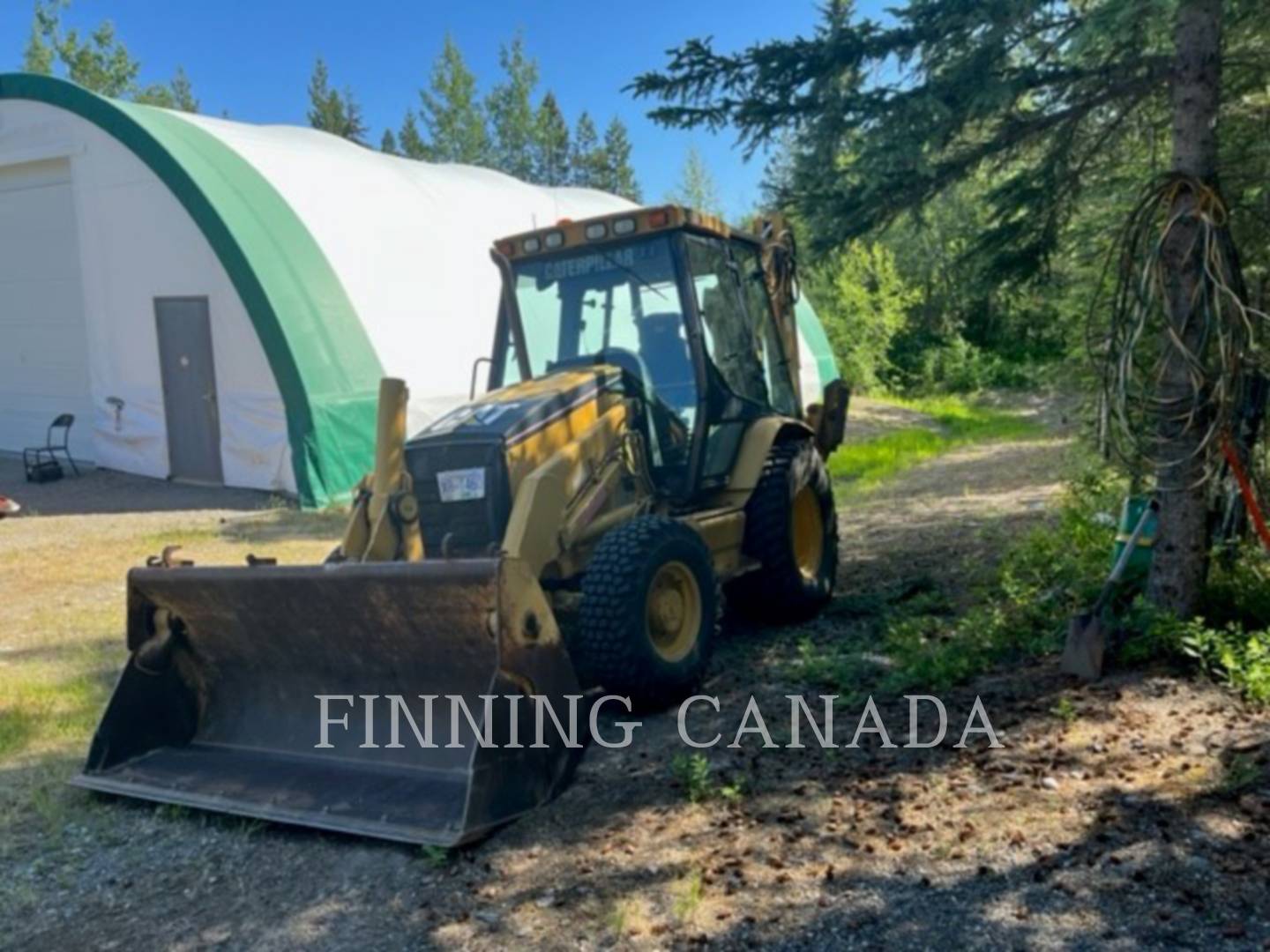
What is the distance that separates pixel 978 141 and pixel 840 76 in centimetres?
95

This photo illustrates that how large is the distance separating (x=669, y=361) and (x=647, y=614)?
172 centimetres

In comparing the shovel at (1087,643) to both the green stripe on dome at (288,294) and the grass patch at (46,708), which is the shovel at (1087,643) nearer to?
the grass patch at (46,708)

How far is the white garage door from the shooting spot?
49.8 feet

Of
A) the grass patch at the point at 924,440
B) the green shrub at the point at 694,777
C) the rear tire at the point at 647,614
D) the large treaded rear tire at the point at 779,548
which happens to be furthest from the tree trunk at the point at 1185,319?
the grass patch at the point at 924,440

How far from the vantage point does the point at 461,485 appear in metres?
5.34

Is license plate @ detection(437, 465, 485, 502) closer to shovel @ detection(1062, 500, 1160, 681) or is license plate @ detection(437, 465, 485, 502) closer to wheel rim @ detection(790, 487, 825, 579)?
wheel rim @ detection(790, 487, 825, 579)

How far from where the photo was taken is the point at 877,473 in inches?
525

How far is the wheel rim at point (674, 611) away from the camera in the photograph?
507cm

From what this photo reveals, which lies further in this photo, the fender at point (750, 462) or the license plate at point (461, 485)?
the fender at point (750, 462)

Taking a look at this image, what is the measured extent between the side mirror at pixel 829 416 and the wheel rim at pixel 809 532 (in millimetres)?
681

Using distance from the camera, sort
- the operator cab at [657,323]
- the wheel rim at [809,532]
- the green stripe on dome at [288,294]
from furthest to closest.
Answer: the green stripe on dome at [288,294], the wheel rim at [809,532], the operator cab at [657,323]

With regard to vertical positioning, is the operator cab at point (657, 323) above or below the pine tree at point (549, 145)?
below

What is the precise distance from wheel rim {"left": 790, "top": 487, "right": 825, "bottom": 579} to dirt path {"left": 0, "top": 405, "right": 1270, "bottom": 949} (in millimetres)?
1941

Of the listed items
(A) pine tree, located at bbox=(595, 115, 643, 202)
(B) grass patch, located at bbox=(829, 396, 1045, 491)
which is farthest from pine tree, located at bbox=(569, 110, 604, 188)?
(B) grass patch, located at bbox=(829, 396, 1045, 491)
